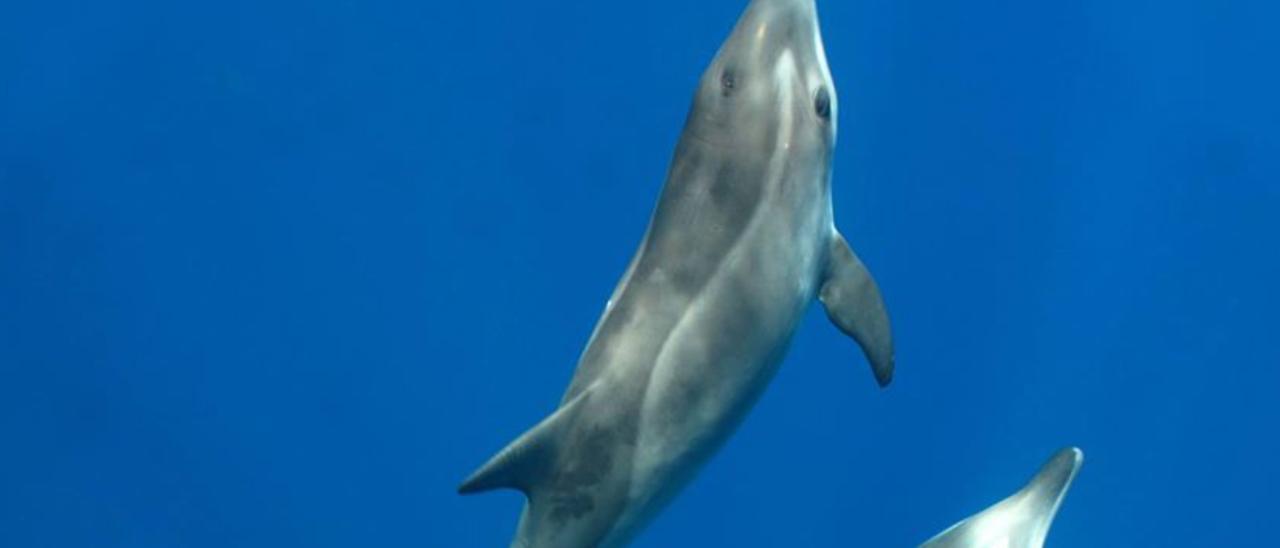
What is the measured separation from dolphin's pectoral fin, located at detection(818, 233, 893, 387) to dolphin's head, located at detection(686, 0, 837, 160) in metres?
0.42

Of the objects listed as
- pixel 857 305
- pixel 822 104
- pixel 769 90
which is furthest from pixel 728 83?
pixel 857 305

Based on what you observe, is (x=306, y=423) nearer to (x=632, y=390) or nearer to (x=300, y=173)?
(x=300, y=173)

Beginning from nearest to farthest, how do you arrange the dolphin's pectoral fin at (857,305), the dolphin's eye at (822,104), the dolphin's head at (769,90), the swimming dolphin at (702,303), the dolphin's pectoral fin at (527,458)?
1. the dolphin's pectoral fin at (527,458)
2. the swimming dolphin at (702,303)
3. the dolphin's head at (769,90)
4. the dolphin's eye at (822,104)
5. the dolphin's pectoral fin at (857,305)

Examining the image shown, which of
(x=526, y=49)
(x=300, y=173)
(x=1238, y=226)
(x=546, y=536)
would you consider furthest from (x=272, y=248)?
(x=1238, y=226)

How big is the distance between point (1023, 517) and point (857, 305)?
1331 millimetres

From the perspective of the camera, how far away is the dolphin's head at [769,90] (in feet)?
19.4

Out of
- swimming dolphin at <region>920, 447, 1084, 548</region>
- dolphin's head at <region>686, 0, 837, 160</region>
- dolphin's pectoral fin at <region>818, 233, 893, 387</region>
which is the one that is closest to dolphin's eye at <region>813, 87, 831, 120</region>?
dolphin's head at <region>686, 0, 837, 160</region>

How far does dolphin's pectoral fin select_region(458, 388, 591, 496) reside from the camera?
5297 mm

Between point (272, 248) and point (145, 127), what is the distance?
3.15 feet

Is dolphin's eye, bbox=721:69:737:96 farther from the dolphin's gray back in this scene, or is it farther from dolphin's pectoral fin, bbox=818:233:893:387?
dolphin's pectoral fin, bbox=818:233:893:387

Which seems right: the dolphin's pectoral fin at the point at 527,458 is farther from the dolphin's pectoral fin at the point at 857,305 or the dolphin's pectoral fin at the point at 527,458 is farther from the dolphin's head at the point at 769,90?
the dolphin's pectoral fin at the point at 857,305

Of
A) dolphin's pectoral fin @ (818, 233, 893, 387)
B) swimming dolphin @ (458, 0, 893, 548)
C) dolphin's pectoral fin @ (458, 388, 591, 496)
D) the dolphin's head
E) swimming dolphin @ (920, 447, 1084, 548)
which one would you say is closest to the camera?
dolphin's pectoral fin @ (458, 388, 591, 496)

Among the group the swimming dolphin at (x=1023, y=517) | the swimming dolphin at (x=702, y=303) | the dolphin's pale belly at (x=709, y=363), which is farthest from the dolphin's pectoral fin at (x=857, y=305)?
the swimming dolphin at (x=1023, y=517)

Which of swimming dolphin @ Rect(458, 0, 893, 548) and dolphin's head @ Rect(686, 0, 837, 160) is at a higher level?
dolphin's head @ Rect(686, 0, 837, 160)
